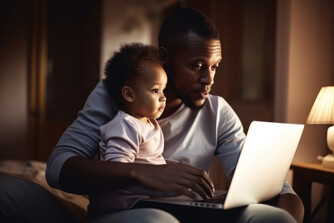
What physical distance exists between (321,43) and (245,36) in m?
1.38

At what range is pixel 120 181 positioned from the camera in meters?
1.09

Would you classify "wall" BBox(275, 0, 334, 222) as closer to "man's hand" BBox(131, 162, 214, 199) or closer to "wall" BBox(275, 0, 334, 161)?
"wall" BBox(275, 0, 334, 161)

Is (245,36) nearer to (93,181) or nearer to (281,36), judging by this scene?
(281,36)

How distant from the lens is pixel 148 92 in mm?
1276

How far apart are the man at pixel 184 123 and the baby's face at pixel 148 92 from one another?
0.44 feet

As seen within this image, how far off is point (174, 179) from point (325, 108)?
125 cm

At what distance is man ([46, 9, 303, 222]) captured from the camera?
1.19 metres

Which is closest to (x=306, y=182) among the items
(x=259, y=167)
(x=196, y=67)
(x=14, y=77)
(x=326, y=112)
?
(x=326, y=112)

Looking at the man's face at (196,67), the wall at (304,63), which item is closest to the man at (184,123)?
the man's face at (196,67)

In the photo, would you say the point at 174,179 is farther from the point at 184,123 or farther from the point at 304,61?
the point at 304,61

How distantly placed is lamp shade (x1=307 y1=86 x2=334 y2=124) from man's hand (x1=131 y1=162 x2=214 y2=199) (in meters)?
1.17

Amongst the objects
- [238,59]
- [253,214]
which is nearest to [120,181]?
[253,214]

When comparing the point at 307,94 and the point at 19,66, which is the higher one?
the point at 307,94

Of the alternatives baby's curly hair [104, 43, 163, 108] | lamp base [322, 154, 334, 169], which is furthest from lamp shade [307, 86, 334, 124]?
baby's curly hair [104, 43, 163, 108]
